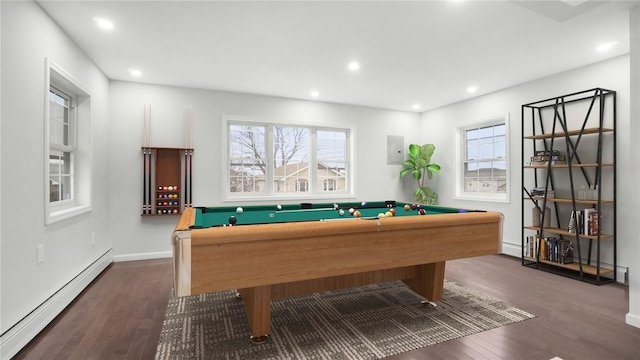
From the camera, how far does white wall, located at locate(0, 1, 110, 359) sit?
195cm

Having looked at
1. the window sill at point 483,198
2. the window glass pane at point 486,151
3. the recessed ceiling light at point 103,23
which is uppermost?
the recessed ceiling light at point 103,23

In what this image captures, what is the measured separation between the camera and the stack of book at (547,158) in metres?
3.72

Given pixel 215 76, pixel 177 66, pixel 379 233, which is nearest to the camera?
pixel 379 233

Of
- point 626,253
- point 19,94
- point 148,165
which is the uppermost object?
point 19,94

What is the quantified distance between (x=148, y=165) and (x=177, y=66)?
1.44m

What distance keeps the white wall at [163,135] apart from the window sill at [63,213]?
2.79 feet

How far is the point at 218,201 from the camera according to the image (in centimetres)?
457

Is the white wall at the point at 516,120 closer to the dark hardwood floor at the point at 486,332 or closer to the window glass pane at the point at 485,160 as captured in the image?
the window glass pane at the point at 485,160

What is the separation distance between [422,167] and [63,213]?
5102mm

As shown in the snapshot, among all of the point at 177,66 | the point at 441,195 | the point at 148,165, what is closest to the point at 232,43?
the point at 177,66

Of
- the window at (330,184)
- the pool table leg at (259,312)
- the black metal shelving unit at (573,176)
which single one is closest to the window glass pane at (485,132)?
the black metal shelving unit at (573,176)

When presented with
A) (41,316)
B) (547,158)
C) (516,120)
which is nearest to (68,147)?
(41,316)

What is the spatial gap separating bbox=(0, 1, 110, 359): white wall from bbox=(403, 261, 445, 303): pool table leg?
3033 mm

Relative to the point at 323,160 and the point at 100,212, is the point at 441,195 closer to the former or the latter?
the point at 323,160
